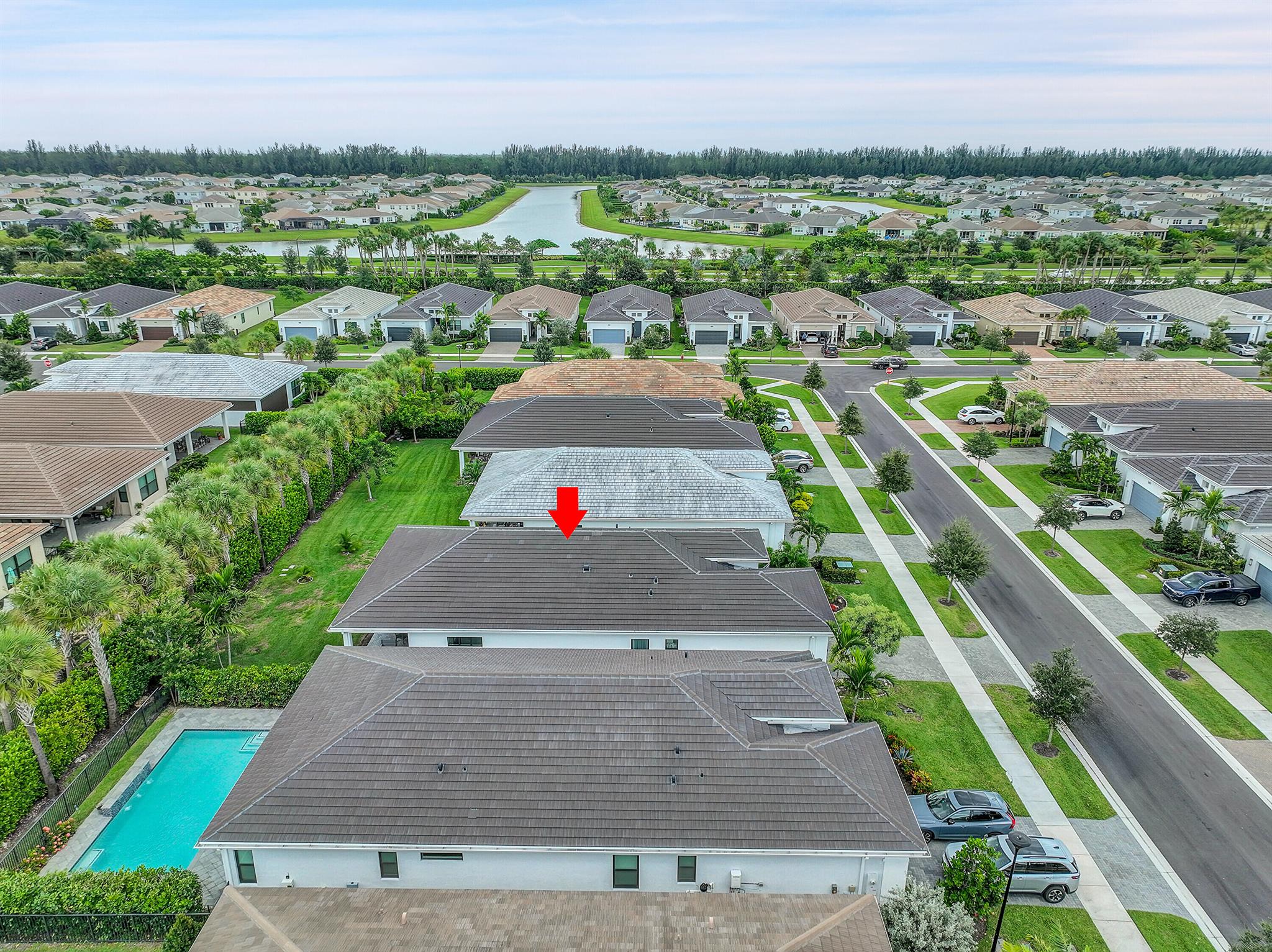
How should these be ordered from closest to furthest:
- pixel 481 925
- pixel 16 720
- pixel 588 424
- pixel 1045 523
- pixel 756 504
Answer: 1. pixel 481 925
2. pixel 16 720
3. pixel 756 504
4. pixel 1045 523
5. pixel 588 424

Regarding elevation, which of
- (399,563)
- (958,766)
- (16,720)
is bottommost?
(958,766)

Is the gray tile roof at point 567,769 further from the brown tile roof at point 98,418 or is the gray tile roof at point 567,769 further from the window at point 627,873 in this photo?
the brown tile roof at point 98,418

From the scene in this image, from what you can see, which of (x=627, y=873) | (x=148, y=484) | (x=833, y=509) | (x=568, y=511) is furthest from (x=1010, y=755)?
(x=148, y=484)

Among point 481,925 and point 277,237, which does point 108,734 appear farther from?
point 277,237

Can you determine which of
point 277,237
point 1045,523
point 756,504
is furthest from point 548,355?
point 277,237

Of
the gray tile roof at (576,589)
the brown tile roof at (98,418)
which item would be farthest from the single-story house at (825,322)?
the brown tile roof at (98,418)

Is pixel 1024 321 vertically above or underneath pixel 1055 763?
above

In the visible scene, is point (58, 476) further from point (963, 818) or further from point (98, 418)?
point (963, 818)
